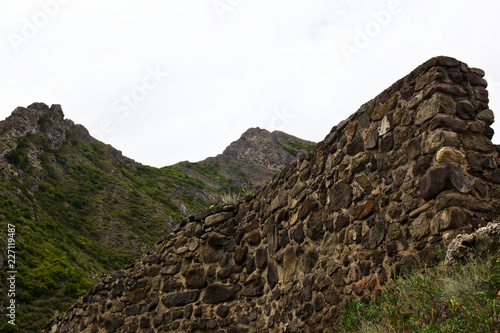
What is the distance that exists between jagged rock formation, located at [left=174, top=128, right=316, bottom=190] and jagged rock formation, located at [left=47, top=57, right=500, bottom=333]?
4132 centimetres

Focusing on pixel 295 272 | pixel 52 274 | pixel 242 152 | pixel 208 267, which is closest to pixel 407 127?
pixel 295 272

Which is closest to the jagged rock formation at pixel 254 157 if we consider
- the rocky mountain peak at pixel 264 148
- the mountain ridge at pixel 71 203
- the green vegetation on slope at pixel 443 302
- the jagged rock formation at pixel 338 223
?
the rocky mountain peak at pixel 264 148

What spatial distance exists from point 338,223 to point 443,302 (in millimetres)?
1820

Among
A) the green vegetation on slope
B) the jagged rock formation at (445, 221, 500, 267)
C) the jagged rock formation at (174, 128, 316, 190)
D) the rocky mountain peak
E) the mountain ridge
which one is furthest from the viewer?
the rocky mountain peak

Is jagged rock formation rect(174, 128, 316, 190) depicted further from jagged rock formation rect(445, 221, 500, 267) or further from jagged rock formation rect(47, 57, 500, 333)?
jagged rock formation rect(445, 221, 500, 267)

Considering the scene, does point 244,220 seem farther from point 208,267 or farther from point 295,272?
point 295,272

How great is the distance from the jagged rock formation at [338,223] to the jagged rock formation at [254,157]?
41322 millimetres

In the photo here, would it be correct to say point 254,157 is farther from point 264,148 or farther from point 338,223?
point 338,223

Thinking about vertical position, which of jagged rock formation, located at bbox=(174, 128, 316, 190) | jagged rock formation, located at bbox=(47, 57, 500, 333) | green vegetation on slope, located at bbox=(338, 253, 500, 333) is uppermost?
jagged rock formation, located at bbox=(174, 128, 316, 190)

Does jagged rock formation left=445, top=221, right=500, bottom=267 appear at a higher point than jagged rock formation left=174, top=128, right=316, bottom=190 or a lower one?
lower

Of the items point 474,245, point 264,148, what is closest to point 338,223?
point 474,245

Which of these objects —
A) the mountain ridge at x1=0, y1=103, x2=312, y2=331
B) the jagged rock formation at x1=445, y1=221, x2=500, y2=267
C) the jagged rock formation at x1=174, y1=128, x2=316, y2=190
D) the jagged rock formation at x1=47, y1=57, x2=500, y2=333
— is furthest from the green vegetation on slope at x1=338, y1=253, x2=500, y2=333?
the jagged rock formation at x1=174, y1=128, x2=316, y2=190

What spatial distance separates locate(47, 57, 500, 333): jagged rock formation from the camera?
353 cm

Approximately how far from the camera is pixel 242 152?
6006cm
